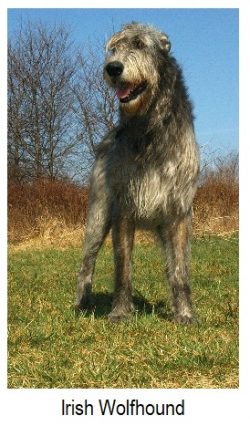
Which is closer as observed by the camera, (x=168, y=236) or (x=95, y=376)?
(x=95, y=376)

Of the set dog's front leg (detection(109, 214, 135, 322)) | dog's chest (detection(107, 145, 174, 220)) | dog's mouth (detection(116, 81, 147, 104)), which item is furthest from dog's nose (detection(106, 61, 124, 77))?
dog's front leg (detection(109, 214, 135, 322))

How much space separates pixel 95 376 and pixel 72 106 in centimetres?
895

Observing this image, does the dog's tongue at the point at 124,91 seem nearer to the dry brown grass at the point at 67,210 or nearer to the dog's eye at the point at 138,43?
the dog's eye at the point at 138,43

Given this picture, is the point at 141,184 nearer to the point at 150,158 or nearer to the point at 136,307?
the point at 150,158

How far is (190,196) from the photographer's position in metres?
5.13

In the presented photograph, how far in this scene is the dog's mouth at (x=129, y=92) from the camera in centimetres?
476

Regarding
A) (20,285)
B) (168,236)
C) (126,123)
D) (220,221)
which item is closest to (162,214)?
(168,236)

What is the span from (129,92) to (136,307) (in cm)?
210

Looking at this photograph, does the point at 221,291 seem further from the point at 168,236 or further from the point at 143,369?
the point at 143,369

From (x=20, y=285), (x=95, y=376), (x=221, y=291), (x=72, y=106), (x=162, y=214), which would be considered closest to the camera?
(x=95, y=376)

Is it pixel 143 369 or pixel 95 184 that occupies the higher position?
pixel 95 184

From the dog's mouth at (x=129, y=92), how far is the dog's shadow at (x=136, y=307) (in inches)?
70.6

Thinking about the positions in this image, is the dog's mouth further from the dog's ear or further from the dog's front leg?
the dog's front leg

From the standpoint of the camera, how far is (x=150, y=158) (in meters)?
5.05
